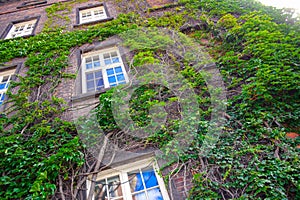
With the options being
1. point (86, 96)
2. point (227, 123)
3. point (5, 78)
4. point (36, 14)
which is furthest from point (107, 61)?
point (36, 14)

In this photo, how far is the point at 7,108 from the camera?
16.5 ft

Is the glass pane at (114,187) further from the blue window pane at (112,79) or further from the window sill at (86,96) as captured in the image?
the blue window pane at (112,79)

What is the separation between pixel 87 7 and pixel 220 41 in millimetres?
6507

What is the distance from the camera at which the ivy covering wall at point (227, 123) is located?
3102 mm

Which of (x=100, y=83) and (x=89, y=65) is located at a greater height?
(x=89, y=65)

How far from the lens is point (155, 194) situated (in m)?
3.44

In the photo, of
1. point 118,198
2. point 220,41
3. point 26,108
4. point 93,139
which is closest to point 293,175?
point 118,198

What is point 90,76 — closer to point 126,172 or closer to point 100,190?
point 126,172

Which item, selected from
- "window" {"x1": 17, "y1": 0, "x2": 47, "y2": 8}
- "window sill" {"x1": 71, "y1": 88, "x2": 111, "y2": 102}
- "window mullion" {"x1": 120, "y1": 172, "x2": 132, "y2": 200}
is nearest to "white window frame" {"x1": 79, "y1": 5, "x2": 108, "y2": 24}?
"window" {"x1": 17, "y1": 0, "x2": 47, "y2": 8}

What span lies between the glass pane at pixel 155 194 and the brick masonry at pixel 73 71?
0.26 meters

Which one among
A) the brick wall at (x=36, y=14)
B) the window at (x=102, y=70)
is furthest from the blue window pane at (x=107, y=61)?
the brick wall at (x=36, y=14)

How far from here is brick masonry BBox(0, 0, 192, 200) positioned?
3394mm

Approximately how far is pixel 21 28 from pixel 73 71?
5.33 meters

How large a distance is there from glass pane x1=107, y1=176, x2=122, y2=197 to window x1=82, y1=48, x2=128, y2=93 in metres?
2.52
